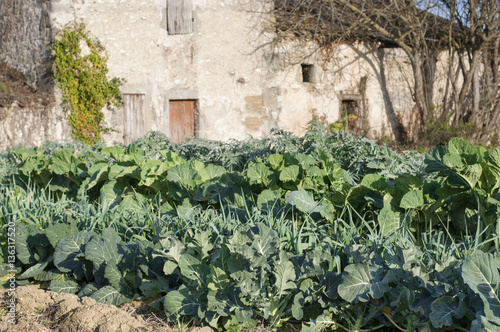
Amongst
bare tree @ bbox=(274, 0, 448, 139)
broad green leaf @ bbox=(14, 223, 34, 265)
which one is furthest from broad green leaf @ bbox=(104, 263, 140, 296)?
bare tree @ bbox=(274, 0, 448, 139)

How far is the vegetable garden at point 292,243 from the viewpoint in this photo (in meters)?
1.74

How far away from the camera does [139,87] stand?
416 inches

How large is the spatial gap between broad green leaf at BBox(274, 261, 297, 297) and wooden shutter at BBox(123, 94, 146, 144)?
Answer: 9246mm

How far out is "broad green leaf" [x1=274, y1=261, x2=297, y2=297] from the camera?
1.85 metres

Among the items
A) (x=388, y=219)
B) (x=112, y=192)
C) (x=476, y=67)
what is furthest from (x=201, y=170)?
(x=476, y=67)

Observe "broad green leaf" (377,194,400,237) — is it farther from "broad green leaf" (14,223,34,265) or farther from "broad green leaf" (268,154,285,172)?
"broad green leaf" (14,223,34,265)

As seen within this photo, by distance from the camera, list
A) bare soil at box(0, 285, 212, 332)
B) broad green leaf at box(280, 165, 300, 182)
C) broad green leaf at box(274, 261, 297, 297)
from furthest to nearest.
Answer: broad green leaf at box(280, 165, 300, 182) < bare soil at box(0, 285, 212, 332) < broad green leaf at box(274, 261, 297, 297)

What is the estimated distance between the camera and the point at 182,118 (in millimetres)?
10672

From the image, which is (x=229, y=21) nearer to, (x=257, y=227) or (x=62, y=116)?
(x=62, y=116)

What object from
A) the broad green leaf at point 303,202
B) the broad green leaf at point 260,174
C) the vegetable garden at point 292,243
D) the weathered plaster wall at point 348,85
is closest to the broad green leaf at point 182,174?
the vegetable garden at point 292,243

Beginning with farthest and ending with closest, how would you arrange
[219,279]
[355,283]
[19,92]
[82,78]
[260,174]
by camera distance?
[82,78] < [19,92] < [260,174] < [219,279] < [355,283]

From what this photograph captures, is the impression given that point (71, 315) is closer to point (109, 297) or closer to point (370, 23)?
point (109, 297)

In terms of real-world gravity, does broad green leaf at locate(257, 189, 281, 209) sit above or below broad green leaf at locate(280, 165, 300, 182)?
below

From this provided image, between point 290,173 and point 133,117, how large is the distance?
8642 mm
